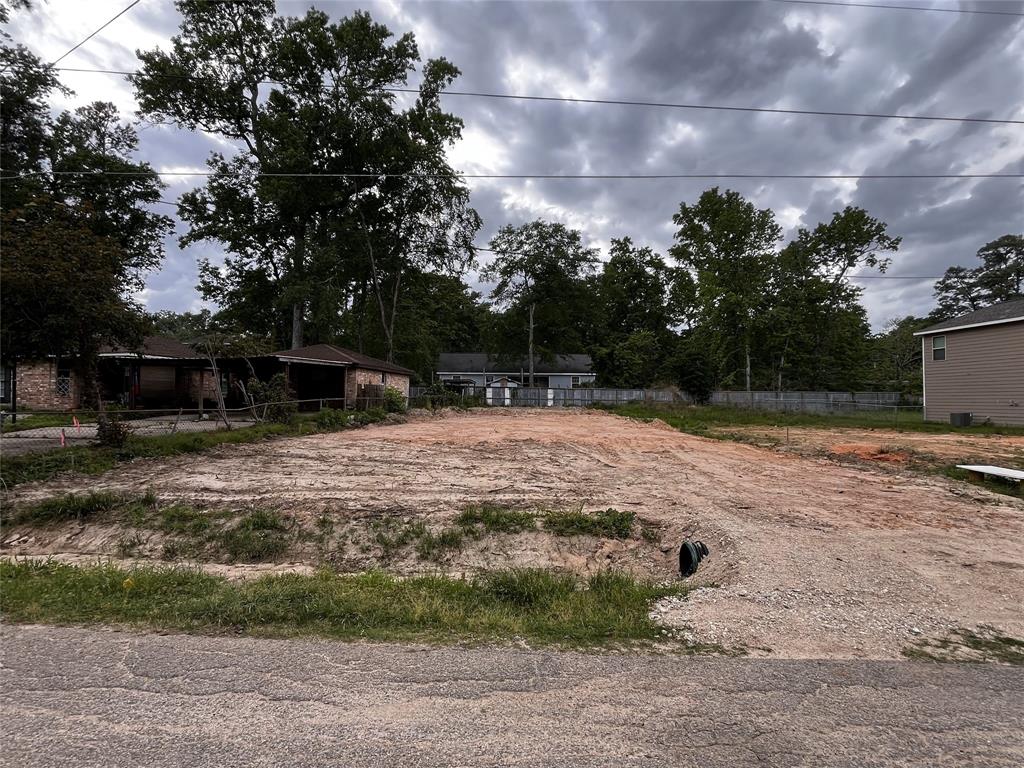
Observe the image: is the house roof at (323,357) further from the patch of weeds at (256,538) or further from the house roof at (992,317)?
the house roof at (992,317)

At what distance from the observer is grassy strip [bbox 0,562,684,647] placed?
10.9 ft

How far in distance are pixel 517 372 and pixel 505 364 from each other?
147cm

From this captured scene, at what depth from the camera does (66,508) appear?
6.72m

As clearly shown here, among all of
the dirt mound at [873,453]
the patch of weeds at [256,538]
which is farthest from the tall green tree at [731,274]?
the patch of weeds at [256,538]

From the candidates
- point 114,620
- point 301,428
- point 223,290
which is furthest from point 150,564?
point 223,290

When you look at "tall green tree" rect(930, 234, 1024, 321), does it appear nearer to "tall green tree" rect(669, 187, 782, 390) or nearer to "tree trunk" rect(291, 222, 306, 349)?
"tall green tree" rect(669, 187, 782, 390)

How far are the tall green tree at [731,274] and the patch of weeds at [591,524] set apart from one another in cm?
3371

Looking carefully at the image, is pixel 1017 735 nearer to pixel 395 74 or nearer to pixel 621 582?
pixel 621 582

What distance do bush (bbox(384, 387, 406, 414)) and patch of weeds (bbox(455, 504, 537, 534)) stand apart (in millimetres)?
18847

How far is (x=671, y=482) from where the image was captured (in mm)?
9484

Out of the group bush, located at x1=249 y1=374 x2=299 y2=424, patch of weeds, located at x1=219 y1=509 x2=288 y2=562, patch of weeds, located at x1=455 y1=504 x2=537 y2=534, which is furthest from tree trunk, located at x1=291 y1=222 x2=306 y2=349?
patch of weeds, located at x1=455 y1=504 x2=537 y2=534

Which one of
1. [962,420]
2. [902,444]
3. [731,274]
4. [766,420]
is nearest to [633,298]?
[731,274]

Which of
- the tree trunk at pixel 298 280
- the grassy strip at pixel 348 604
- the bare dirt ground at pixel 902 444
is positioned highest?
the tree trunk at pixel 298 280

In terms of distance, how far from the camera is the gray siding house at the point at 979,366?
65.6 feet
